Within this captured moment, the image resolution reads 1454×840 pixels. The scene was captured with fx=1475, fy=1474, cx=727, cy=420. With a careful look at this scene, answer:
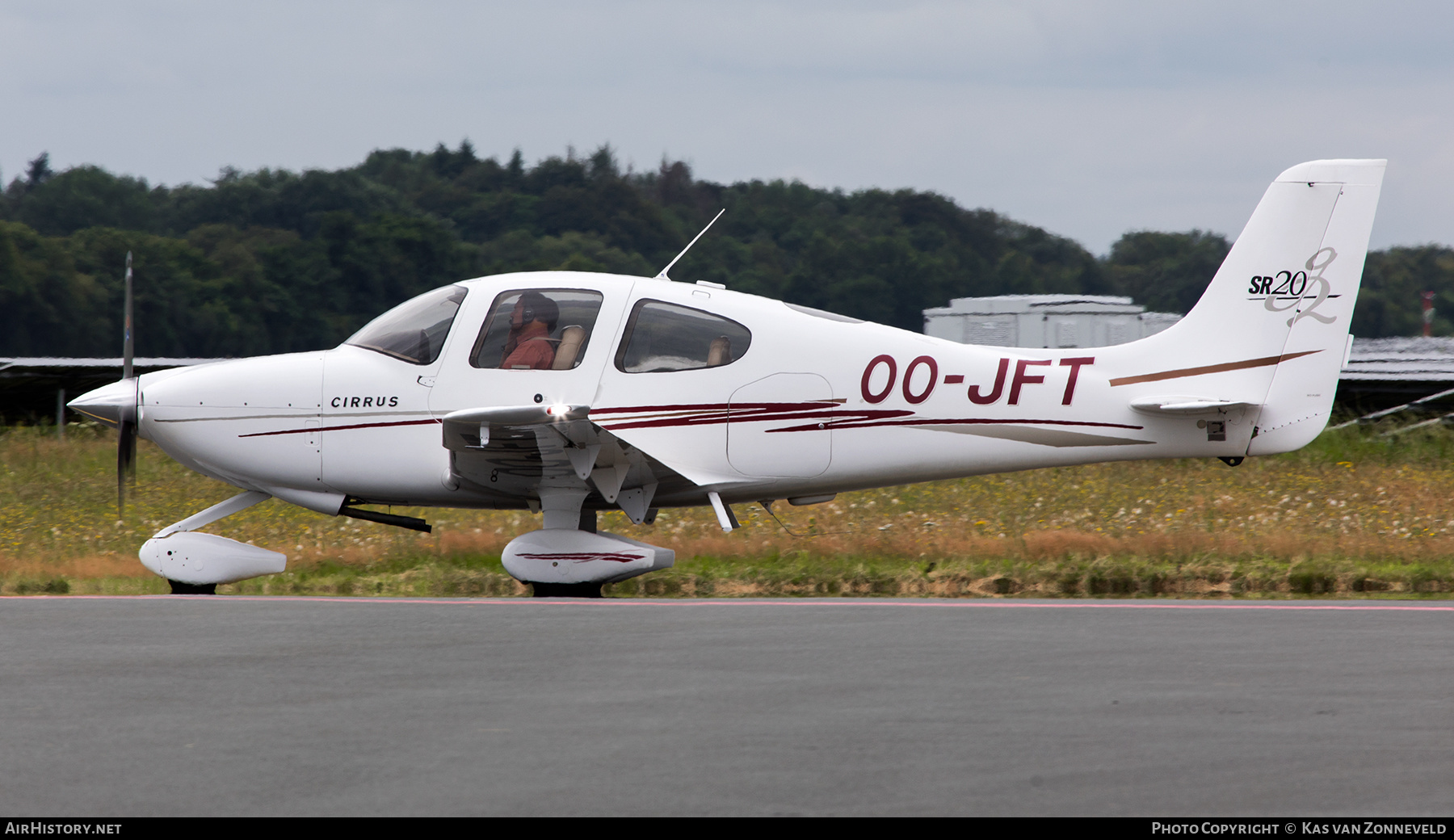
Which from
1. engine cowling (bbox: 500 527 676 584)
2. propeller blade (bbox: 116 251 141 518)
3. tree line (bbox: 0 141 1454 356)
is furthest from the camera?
tree line (bbox: 0 141 1454 356)

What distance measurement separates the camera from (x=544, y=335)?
30.4ft

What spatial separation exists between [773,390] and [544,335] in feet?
4.87

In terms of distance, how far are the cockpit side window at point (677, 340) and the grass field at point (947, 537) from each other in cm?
179

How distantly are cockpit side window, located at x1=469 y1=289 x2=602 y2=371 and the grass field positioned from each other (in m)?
1.91

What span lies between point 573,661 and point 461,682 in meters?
0.60

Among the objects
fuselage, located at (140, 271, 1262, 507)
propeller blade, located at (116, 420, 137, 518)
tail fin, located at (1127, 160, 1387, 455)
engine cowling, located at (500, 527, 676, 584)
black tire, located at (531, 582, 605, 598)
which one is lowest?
black tire, located at (531, 582, 605, 598)

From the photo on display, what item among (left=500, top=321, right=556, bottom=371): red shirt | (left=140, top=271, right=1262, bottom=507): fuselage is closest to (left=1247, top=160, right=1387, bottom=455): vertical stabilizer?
(left=140, top=271, right=1262, bottom=507): fuselage

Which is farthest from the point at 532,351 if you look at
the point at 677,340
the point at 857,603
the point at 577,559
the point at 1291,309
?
the point at 1291,309

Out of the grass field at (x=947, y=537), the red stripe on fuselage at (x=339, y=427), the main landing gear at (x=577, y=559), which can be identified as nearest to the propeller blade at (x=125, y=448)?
the red stripe on fuselage at (x=339, y=427)

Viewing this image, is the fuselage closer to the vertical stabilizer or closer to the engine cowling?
the vertical stabilizer

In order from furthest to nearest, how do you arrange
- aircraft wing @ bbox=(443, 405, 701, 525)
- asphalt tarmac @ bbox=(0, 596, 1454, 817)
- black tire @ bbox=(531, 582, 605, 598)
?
1. black tire @ bbox=(531, 582, 605, 598)
2. aircraft wing @ bbox=(443, 405, 701, 525)
3. asphalt tarmac @ bbox=(0, 596, 1454, 817)

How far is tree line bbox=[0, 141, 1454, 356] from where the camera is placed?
41.2 m

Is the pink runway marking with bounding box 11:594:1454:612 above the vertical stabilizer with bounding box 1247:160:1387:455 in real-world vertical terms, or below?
below
